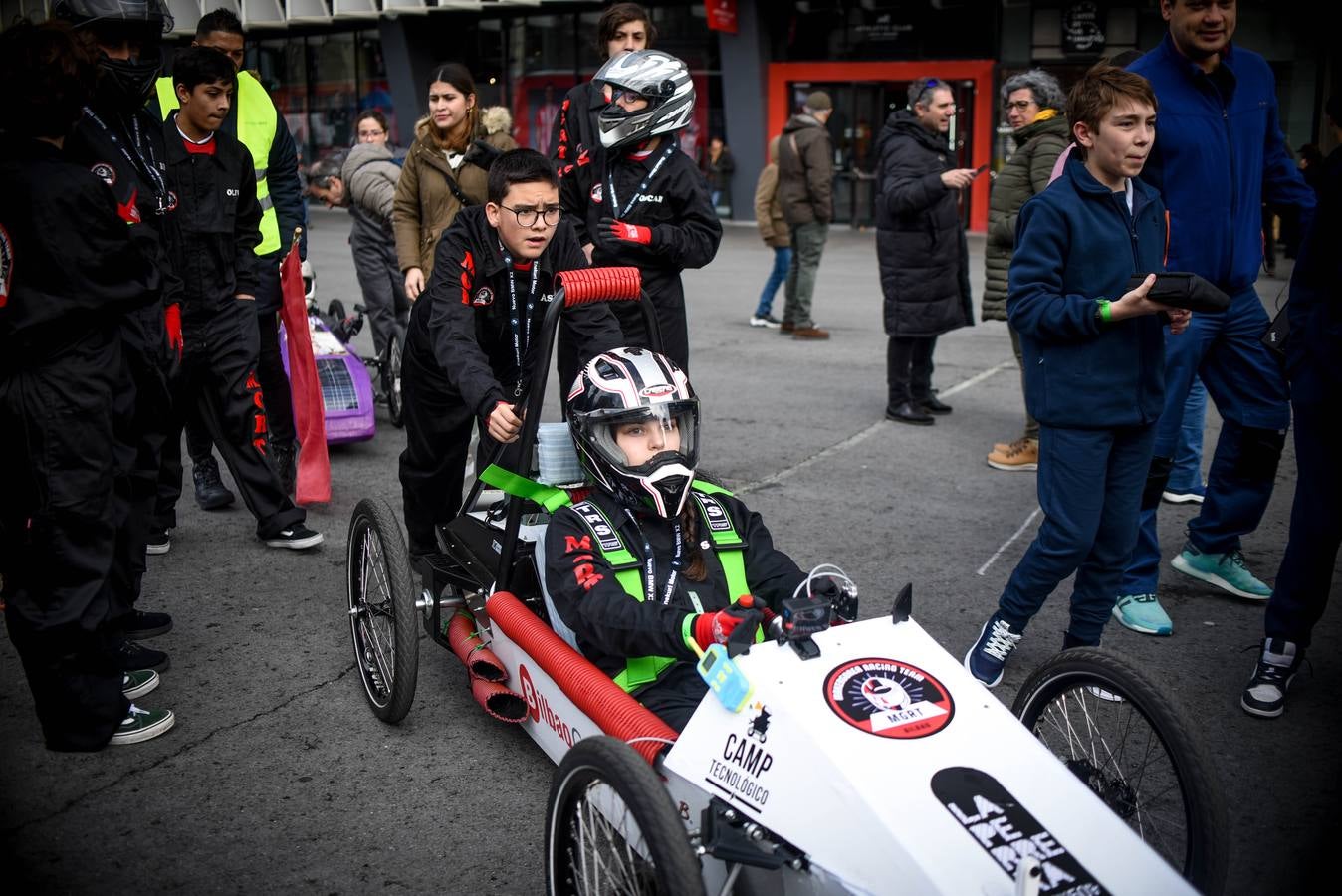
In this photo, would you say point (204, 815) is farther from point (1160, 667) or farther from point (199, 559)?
point (1160, 667)

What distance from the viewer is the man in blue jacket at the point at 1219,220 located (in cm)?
414

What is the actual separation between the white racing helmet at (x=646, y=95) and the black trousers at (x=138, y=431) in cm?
192

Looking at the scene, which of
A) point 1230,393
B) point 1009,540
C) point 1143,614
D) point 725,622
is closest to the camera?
point 725,622

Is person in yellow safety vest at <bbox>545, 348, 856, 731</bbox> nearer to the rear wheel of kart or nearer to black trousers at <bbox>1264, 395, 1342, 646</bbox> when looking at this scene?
black trousers at <bbox>1264, 395, 1342, 646</bbox>

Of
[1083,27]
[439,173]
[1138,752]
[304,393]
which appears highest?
[1083,27]

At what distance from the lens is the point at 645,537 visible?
132 inches

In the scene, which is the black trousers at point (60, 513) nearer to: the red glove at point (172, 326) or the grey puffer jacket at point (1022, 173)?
the red glove at point (172, 326)

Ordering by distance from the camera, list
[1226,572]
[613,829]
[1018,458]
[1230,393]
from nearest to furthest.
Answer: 1. [613,829]
2. [1230,393]
3. [1226,572]
4. [1018,458]

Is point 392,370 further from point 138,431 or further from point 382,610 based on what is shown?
point 382,610

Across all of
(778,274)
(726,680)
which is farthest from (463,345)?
(778,274)

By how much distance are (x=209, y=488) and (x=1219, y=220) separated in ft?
15.2

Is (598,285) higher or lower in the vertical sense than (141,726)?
higher

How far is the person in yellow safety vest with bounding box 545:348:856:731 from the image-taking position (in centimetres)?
313

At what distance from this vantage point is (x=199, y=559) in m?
5.37
